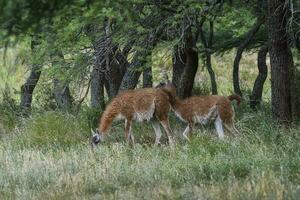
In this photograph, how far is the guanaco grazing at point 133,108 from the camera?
14.0 metres

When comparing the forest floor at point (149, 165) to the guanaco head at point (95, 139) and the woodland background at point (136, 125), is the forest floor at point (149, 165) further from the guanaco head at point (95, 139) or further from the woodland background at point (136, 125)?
the guanaco head at point (95, 139)

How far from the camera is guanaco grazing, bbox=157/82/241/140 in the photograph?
14.0 m

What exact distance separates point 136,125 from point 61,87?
2.08 m

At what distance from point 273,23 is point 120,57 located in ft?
16.0

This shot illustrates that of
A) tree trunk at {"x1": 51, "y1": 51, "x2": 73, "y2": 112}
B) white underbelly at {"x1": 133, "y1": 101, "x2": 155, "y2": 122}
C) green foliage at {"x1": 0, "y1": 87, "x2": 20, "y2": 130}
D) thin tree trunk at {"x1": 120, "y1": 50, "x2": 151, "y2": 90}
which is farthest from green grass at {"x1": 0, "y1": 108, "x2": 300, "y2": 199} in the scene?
green foliage at {"x1": 0, "y1": 87, "x2": 20, "y2": 130}

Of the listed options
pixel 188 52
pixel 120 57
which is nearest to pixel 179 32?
pixel 188 52

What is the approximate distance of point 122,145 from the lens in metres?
13.4

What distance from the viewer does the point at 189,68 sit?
1681 cm

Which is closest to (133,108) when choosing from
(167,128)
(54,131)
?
(167,128)

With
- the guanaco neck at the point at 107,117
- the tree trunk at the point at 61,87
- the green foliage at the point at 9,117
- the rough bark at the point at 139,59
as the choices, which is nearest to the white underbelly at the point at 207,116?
the guanaco neck at the point at 107,117

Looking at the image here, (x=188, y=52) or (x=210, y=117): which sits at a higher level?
(x=188, y=52)

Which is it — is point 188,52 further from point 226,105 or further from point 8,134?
point 8,134

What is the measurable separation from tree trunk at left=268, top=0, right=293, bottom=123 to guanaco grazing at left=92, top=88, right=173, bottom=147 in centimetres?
229

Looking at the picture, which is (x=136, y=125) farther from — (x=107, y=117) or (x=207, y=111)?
(x=207, y=111)
